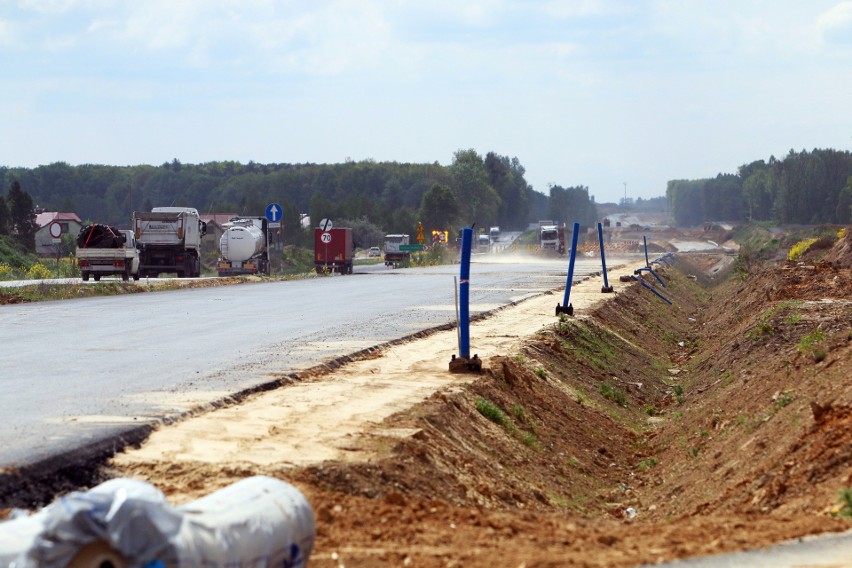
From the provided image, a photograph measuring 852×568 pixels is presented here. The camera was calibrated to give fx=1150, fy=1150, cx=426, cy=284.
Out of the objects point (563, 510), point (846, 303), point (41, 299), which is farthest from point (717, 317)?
point (563, 510)

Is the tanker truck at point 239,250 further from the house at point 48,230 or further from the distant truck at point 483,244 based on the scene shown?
the house at point 48,230

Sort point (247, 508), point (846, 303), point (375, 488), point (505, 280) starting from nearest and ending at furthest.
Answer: point (247, 508)
point (375, 488)
point (846, 303)
point (505, 280)

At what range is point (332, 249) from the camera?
2350 inches

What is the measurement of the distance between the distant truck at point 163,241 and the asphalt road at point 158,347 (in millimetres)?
14319

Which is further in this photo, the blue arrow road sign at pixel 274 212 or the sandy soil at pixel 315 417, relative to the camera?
the blue arrow road sign at pixel 274 212

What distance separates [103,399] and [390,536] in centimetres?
585

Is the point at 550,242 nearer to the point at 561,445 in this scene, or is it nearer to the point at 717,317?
the point at 717,317

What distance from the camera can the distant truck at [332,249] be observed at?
59500mm

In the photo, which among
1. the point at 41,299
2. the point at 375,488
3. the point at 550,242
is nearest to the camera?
the point at 375,488

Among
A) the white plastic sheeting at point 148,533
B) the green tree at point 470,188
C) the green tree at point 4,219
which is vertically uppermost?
the green tree at point 470,188

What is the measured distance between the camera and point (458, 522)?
281 inches

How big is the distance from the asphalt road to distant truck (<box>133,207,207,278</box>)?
14.3 meters

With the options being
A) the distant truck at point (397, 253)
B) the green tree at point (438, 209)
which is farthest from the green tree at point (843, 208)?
the distant truck at point (397, 253)

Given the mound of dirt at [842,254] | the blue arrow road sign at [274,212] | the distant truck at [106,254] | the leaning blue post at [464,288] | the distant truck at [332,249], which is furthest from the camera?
the distant truck at [332,249]
